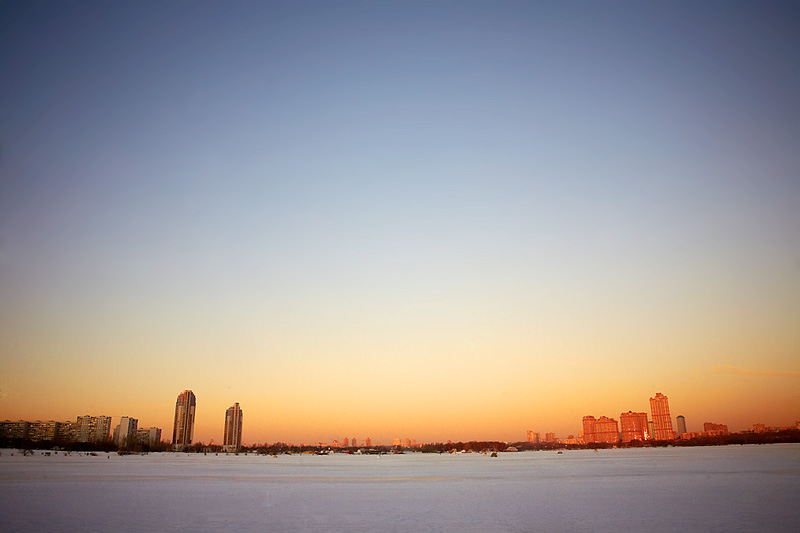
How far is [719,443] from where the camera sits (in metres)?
190

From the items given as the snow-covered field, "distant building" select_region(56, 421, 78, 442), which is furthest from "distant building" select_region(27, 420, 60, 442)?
the snow-covered field

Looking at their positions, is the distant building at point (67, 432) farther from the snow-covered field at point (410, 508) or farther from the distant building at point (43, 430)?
the snow-covered field at point (410, 508)

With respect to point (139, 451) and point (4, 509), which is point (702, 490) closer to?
point (4, 509)

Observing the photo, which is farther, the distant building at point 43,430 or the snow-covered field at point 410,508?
the distant building at point 43,430

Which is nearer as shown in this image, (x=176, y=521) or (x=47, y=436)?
(x=176, y=521)

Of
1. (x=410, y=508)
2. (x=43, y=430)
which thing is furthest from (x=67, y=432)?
(x=410, y=508)

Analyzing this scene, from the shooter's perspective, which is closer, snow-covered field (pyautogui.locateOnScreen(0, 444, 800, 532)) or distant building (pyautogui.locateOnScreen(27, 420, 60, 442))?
snow-covered field (pyautogui.locateOnScreen(0, 444, 800, 532))

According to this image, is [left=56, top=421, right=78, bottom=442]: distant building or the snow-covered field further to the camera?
[left=56, top=421, right=78, bottom=442]: distant building

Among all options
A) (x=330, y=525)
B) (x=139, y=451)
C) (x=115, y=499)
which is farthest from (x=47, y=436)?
(x=330, y=525)

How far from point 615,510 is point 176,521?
15.0 m

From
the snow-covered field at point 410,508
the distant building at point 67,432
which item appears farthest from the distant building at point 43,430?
the snow-covered field at point 410,508

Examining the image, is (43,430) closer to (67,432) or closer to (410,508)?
(67,432)

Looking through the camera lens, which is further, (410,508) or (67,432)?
(67,432)

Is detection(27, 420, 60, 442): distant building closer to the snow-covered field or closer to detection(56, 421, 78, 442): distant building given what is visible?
detection(56, 421, 78, 442): distant building
